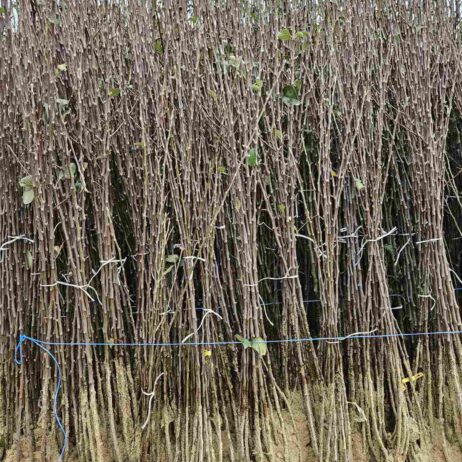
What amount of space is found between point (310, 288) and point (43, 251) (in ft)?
4.26

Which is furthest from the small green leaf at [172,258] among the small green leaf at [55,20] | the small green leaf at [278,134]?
the small green leaf at [55,20]

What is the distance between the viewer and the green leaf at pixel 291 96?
229 centimetres

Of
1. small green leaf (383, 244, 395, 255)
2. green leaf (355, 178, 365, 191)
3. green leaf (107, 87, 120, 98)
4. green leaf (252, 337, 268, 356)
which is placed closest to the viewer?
green leaf (252, 337, 268, 356)

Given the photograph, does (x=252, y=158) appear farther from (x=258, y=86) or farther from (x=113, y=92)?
(x=113, y=92)

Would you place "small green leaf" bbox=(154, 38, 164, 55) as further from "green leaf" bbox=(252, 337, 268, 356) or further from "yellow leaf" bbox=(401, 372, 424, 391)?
"yellow leaf" bbox=(401, 372, 424, 391)

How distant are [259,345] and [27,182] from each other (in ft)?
4.00

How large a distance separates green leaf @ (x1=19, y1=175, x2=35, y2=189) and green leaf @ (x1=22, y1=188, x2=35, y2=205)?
16mm

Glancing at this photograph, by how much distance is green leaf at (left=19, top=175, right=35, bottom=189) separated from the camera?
83.6 inches

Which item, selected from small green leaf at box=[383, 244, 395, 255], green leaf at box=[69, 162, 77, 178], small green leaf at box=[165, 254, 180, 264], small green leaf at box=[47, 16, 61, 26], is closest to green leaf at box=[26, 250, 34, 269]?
green leaf at box=[69, 162, 77, 178]

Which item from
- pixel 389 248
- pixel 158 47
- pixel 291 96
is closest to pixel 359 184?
pixel 389 248

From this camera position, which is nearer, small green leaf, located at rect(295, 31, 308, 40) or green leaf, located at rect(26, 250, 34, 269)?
green leaf, located at rect(26, 250, 34, 269)

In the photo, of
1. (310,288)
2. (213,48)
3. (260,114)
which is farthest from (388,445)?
(213,48)

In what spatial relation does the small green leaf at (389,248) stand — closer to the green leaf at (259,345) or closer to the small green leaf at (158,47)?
the green leaf at (259,345)

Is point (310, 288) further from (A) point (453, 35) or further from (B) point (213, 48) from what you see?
(A) point (453, 35)
